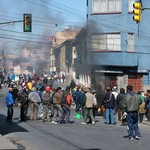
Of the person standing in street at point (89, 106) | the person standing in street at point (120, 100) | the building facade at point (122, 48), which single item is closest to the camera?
the person standing in street at point (89, 106)

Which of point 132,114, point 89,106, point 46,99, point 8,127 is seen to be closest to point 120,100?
point 89,106

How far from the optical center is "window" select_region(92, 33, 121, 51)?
130 ft

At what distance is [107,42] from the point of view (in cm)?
3981

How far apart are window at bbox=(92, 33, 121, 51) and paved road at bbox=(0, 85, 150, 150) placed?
1829cm

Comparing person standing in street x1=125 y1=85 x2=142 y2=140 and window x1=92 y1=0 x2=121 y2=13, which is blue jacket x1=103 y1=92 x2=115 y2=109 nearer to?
person standing in street x1=125 y1=85 x2=142 y2=140

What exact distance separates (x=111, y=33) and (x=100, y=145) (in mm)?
26629

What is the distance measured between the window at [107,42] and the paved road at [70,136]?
18.3 metres

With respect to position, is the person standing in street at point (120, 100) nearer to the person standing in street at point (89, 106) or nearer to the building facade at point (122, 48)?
the person standing in street at point (89, 106)

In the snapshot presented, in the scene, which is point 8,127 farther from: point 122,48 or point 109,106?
point 122,48

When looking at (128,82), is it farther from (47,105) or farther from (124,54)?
(47,105)

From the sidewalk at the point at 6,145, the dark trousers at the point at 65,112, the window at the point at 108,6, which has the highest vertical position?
the window at the point at 108,6

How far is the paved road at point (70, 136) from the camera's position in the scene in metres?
13.8

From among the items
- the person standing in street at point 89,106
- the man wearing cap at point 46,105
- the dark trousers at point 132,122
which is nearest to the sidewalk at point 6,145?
the dark trousers at point 132,122

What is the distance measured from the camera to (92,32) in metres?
41.2
